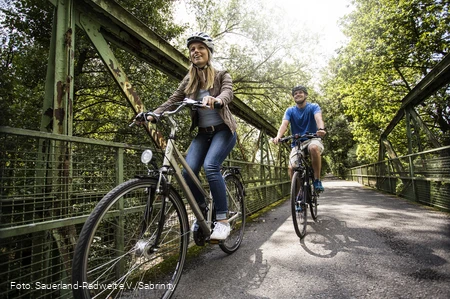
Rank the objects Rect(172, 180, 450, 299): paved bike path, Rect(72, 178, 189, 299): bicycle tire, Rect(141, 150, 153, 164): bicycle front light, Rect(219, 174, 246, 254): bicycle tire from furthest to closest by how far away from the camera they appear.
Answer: Rect(219, 174, 246, 254): bicycle tire < Rect(172, 180, 450, 299): paved bike path < Rect(141, 150, 153, 164): bicycle front light < Rect(72, 178, 189, 299): bicycle tire

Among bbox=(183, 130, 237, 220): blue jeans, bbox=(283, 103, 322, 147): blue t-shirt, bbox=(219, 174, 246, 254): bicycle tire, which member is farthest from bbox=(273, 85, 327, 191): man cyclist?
bbox=(183, 130, 237, 220): blue jeans

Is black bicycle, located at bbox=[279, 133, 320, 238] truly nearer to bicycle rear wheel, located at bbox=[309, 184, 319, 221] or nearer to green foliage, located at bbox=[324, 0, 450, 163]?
bicycle rear wheel, located at bbox=[309, 184, 319, 221]

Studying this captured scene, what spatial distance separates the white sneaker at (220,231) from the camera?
90.0 inches

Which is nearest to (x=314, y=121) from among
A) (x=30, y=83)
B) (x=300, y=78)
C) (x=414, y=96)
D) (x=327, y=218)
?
(x=327, y=218)

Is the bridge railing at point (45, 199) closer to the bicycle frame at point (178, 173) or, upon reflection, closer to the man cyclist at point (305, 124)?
the bicycle frame at point (178, 173)

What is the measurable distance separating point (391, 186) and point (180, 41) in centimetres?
952

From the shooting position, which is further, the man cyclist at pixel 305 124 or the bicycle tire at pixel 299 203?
the man cyclist at pixel 305 124

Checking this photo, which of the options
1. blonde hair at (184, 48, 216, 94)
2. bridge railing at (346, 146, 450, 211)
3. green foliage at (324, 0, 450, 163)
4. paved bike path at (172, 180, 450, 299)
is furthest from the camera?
green foliage at (324, 0, 450, 163)

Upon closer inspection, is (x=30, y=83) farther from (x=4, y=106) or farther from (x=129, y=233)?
(x=129, y=233)

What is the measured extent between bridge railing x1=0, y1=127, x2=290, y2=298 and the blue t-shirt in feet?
9.18

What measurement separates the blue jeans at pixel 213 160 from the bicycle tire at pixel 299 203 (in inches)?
49.0

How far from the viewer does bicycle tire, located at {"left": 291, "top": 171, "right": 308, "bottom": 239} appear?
329 centimetres

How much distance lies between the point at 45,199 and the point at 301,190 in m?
3.00

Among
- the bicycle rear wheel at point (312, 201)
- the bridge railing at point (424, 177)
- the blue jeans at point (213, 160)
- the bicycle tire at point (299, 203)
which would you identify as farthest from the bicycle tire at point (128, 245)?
the bridge railing at point (424, 177)
